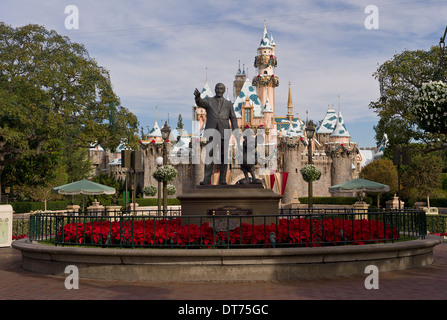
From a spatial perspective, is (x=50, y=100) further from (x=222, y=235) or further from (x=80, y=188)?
(x=222, y=235)

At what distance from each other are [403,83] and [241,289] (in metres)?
29.2

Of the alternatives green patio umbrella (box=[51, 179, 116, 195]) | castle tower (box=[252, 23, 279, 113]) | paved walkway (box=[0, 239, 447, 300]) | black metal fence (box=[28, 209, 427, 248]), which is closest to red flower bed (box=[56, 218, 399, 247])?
black metal fence (box=[28, 209, 427, 248])

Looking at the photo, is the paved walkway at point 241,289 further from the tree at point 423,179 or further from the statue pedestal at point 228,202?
the tree at point 423,179

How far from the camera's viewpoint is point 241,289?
28.3 feet

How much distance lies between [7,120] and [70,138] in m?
4.36

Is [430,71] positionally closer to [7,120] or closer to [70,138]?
[70,138]

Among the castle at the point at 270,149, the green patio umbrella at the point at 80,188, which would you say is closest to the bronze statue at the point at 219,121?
the green patio umbrella at the point at 80,188

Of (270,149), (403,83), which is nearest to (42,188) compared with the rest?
(403,83)

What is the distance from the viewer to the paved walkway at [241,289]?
804cm

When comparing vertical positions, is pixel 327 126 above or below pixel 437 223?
above

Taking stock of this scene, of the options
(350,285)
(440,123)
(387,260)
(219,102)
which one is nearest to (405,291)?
(350,285)

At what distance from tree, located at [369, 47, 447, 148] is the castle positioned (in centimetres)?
2413

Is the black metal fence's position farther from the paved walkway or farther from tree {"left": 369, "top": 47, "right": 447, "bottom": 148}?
tree {"left": 369, "top": 47, "right": 447, "bottom": 148}

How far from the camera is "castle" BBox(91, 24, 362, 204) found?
216 ft
